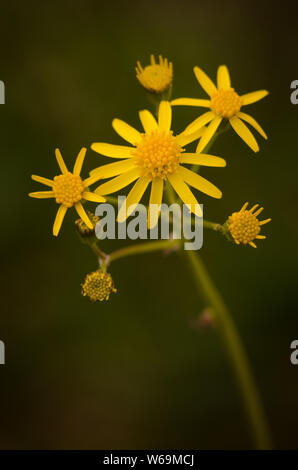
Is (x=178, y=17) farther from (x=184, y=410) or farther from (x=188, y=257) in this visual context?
(x=184, y=410)

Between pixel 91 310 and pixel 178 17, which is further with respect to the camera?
pixel 178 17

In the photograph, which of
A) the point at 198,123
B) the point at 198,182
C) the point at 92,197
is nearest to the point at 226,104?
the point at 198,123

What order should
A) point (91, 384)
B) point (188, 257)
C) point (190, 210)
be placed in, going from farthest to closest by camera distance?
1. point (91, 384)
2. point (188, 257)
3. point (190, 210)

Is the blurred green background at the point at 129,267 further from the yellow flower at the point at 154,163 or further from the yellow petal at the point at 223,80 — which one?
the yellow flower at the point at 154,163

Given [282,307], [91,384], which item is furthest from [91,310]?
[282,307]

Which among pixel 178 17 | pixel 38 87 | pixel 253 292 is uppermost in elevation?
pixel 178 17

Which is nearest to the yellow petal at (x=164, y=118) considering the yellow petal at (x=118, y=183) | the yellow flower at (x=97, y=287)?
the yellow petal at (x=118, y=183)

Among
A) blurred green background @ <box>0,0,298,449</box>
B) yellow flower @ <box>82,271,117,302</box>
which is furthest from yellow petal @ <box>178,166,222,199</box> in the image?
blurred green background @ <box>0,0,298,449</box>
